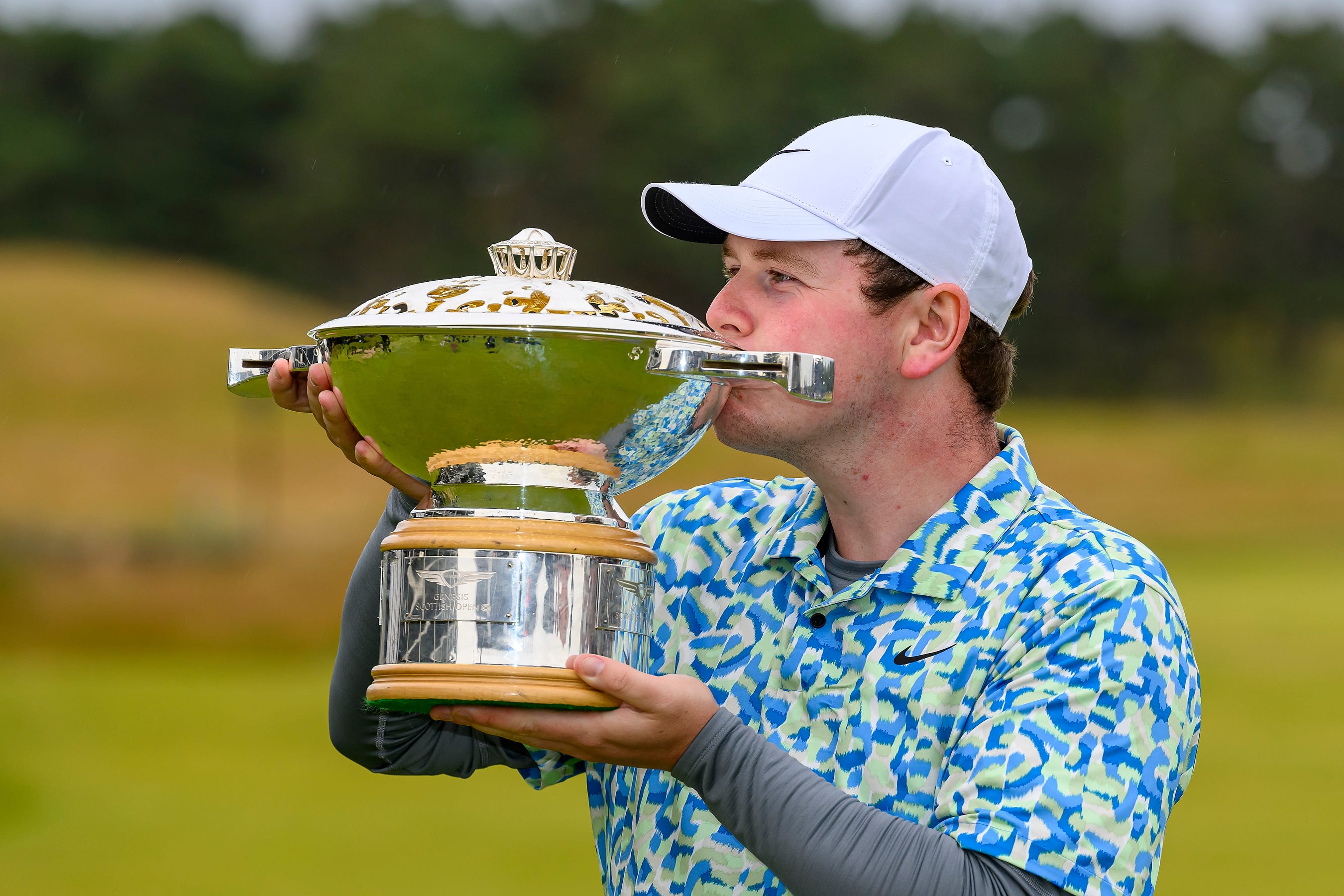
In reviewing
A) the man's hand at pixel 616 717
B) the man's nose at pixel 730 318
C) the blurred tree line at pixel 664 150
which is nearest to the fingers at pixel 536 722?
the man's hand at pixel 616 717

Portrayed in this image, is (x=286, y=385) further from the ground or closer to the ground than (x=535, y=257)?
closer to the ground

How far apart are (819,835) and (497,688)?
33cm

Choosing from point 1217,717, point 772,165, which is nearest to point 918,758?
point 772,165

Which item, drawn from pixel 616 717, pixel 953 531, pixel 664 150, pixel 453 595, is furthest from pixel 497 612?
pixel 664 150

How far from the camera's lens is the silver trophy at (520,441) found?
139cm

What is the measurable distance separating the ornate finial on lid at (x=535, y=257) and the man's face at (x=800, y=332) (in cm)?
20

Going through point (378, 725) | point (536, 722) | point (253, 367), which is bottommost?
point (378, 725)

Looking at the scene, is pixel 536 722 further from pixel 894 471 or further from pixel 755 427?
pixel 894 471

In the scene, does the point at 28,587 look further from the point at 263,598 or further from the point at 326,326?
the point at 326,326

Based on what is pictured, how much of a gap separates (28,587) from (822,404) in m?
19.3

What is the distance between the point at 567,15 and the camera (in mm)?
33938

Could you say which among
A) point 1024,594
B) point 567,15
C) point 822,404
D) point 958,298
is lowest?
point 1024,594

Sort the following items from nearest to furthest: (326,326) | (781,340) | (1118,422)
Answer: (326,326) < (781,340) < (1118,422)

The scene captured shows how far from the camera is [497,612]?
1.39m
